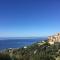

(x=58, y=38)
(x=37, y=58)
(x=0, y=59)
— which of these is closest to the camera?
(x=0, y=59)

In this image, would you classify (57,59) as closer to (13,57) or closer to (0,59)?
(13,57)

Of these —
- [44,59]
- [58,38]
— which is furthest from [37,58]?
[58,38]

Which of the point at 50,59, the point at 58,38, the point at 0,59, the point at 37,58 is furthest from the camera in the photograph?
the point at 58,38

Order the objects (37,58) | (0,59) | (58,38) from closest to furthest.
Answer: (0,59), (37,58), (58,38)

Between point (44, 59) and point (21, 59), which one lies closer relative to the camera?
point (21, 59)

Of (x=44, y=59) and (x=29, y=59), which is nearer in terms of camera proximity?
(x=29, y=59)

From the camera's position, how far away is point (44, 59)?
561 centimetres

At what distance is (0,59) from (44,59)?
67.8 inches

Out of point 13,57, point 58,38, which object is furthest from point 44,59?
point 58,38

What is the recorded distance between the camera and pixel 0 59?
16.2ft

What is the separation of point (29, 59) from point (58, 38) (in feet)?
62.4

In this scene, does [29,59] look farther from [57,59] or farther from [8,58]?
[57,59]

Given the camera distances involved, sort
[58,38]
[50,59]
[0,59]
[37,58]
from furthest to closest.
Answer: [58,38]
[50,59]
[37,58]
[0,59]

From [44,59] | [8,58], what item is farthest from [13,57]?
[44,59]
